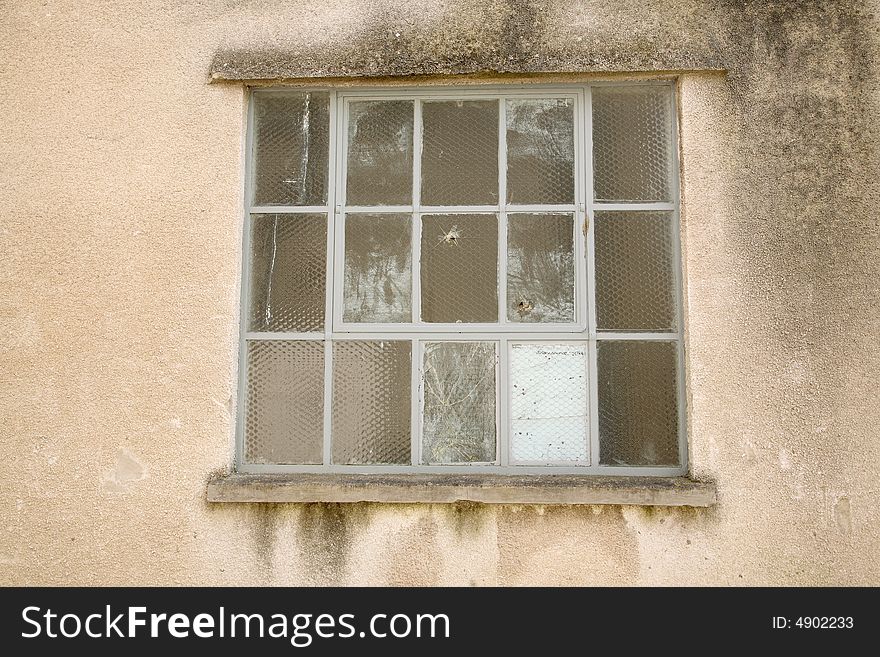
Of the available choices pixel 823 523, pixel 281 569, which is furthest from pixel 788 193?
pixel 281 569

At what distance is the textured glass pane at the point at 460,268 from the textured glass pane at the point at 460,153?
10cm

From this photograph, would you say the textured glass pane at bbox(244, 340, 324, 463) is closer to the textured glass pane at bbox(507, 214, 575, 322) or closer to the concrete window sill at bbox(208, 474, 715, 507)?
the concrete window sill at bbox(208, 474, 715, 507)

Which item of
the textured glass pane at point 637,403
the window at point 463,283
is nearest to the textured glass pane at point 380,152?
the window at point 463,283

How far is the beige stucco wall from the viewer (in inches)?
121

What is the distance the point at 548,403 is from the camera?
3.27m

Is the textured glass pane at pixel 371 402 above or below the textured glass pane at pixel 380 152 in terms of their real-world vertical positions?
below

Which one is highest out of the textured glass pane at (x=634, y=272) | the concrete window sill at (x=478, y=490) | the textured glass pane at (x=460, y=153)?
the textured glass pane at (x=460, y=153)

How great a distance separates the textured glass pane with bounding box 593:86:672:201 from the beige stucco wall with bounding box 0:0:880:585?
138 millimetres

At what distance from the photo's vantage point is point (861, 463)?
3062 millimetres

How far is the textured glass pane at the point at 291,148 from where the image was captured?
3.40m

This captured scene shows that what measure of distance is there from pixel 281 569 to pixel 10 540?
47.1 inches

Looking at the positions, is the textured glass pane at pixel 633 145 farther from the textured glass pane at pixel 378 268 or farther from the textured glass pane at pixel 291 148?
the textured glass pane at pixel 291 148

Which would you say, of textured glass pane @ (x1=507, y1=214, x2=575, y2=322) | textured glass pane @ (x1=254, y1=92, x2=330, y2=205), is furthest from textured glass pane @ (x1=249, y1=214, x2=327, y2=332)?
textured glass pane @ (x1=507, y1=214, x2=575, y2=322)
